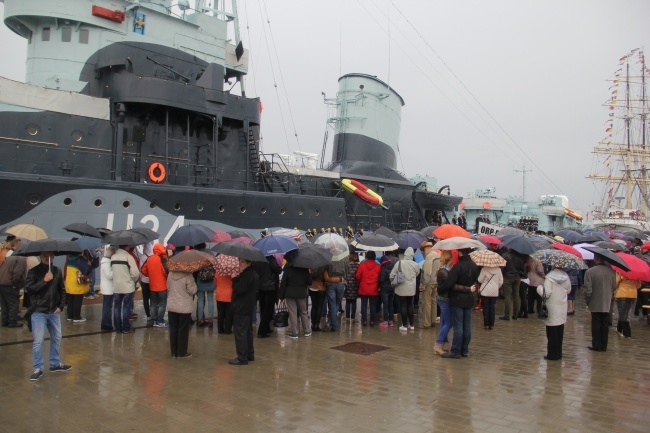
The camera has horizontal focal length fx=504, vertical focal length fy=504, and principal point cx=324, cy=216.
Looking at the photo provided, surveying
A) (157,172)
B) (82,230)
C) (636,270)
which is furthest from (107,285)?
(636,270)

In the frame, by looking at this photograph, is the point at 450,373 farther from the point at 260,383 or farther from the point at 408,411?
the point at 260,383

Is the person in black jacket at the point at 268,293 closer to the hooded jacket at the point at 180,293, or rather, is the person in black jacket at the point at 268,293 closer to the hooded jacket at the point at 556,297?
the hooded jacket at the point at 180,293

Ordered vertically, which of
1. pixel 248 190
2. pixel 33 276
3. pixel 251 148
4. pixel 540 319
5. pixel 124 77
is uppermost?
pixel 124 77

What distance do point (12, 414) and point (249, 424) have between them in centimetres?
234

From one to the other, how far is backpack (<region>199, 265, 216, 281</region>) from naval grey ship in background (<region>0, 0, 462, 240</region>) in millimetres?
5414

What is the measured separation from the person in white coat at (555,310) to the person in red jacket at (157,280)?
6.48 meters

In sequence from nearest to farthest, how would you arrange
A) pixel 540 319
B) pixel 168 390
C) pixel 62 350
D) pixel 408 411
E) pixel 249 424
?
pixel 249 424 → pixel 408 411 → pixel 168 390 → pixel 62 350 → pixel 540 319

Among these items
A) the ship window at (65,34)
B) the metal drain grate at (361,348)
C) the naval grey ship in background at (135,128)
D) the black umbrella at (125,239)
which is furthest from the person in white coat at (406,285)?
the ship window at (65,34)

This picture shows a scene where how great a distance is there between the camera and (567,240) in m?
17.4

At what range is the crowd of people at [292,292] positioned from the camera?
23.5ft

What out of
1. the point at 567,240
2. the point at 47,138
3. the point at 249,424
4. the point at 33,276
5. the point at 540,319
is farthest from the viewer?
the point at 567,240

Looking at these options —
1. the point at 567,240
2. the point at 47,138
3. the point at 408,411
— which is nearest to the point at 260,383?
the point at 408,411

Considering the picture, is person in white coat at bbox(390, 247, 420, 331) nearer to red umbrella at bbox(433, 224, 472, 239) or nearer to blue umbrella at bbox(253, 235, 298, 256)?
red umbrella at bbox(433, 224, 472, 239)

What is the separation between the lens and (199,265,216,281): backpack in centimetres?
972
